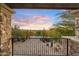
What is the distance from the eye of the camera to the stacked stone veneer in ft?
20.0

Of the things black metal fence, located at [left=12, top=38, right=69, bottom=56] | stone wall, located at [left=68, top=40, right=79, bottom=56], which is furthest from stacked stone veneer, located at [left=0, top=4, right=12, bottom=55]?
stone wall, located at [left=68, top=40, right=79, bottom=56]

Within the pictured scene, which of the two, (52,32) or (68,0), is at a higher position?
(68,0)

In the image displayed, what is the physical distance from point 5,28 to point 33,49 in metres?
0.86

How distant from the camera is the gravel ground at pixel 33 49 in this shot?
20.3 feet

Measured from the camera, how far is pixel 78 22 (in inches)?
240

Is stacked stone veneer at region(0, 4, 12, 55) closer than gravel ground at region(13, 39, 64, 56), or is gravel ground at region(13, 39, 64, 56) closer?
stacked stone veneer at region(0, 4, 12, 55)

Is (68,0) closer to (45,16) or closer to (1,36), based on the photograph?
(45,16)

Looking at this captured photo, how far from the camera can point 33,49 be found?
6230 mm

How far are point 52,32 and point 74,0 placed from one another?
0.94m

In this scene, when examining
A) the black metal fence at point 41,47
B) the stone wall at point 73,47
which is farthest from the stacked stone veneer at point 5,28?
the stone wall at point 73,47

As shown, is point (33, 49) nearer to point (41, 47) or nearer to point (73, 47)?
point (41, 47)

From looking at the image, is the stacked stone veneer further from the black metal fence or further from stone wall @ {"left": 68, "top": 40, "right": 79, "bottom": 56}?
stone wall @ {"left": 68, "top": 40, "right": 79, "bottom": 56}

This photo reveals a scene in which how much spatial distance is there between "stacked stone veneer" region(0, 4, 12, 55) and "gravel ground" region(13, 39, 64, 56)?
9.0 inches

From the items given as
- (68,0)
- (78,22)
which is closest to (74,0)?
(68,0)
